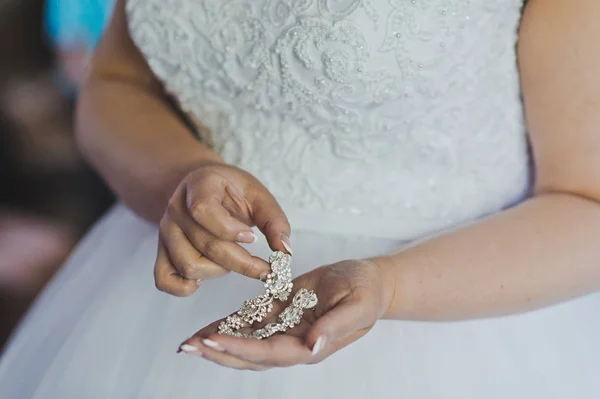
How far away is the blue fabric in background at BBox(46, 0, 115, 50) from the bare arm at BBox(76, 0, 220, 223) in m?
1.33

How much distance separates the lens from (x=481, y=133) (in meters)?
0.81

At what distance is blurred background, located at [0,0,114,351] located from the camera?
2.26 meters

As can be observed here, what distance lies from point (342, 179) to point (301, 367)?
0.76ft

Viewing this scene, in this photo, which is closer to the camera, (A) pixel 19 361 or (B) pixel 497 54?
(B) pixel 497 54

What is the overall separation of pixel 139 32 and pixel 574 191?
532mm

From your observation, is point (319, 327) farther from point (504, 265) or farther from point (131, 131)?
point (131, 131)

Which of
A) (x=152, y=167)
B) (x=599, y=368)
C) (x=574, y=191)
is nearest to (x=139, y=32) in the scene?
(x=152, y=167)

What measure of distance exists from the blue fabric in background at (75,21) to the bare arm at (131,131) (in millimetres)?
1334

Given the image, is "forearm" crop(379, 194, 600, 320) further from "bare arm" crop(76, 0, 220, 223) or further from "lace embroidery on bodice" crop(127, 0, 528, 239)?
"bare arm" crop(76, 0, 220, 223)

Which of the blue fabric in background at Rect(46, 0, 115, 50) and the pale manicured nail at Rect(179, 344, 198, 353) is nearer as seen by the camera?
the pale manicured nail at Rect(179, 344, 198, 353)

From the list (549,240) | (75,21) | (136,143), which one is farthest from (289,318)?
(75,21)

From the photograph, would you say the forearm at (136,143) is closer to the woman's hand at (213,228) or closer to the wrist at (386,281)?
the woman's hand at (213,228)

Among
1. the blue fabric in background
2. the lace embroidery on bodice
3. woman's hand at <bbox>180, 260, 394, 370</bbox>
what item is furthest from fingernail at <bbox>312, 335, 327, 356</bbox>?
the blue fabric in background

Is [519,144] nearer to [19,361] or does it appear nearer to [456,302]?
[456,302]
